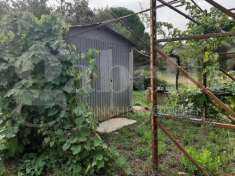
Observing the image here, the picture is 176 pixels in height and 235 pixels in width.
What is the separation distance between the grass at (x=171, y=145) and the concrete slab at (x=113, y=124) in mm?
235

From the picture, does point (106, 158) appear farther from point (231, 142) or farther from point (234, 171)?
point (231, 142)

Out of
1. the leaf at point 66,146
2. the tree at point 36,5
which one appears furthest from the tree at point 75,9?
the leaf at point 66,146

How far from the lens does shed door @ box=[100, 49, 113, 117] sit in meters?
8.16

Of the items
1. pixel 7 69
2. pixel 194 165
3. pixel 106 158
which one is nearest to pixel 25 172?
pixel 106 158

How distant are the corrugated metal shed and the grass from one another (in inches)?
42.7

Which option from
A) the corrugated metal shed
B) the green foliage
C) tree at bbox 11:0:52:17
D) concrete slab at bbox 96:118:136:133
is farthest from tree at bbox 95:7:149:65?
the green foliage

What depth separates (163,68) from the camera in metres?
10.1

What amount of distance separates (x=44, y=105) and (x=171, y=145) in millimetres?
2763

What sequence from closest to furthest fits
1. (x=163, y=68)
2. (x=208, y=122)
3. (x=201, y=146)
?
(x=208, y=122) < (x=201, y=146) < (x=163, y=68)

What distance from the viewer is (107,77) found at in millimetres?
8391

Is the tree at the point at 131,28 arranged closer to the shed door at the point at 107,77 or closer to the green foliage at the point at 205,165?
the shed door at the point at 107,77

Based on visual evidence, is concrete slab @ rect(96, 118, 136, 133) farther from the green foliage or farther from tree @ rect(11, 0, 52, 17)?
tree @ rect(11, 0, 52, 17)

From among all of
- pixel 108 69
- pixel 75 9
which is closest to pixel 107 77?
pixel 108 69

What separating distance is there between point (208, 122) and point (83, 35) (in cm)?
471
